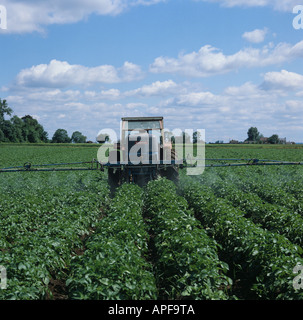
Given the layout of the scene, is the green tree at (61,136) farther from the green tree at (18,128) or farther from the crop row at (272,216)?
the crop row at (272,216)

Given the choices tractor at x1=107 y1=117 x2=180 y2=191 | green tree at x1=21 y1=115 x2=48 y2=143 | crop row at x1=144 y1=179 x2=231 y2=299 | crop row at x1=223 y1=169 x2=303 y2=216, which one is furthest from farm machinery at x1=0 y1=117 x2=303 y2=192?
green tree at x1=21 y1=115 x2=48 y2=143

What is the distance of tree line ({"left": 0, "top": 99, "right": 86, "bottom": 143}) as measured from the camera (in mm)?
78562

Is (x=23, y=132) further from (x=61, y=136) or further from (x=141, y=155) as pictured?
(x=141, y=155)

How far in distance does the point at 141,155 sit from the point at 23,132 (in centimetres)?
7989

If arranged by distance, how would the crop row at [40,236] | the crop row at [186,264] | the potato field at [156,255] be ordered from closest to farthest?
1. the potato field at [156,255]
2. the crop row at [186,264]
3. the crop row at [40,236]

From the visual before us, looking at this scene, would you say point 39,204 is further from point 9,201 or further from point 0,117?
point 0,117

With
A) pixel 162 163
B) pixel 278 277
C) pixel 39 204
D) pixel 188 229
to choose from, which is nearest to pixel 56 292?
pixel 188 229

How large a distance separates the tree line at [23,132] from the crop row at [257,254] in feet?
245

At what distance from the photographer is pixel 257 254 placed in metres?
5.67

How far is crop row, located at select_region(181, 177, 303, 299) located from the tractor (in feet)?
15.5

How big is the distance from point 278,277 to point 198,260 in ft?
3.49

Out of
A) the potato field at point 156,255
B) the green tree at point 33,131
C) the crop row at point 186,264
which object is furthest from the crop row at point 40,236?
the green tree at point 33,131

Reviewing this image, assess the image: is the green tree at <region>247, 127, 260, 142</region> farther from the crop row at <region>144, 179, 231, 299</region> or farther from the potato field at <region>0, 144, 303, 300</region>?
the crop row at <region>144, 179, 231, 299</region>

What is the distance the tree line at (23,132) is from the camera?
78562 mm
